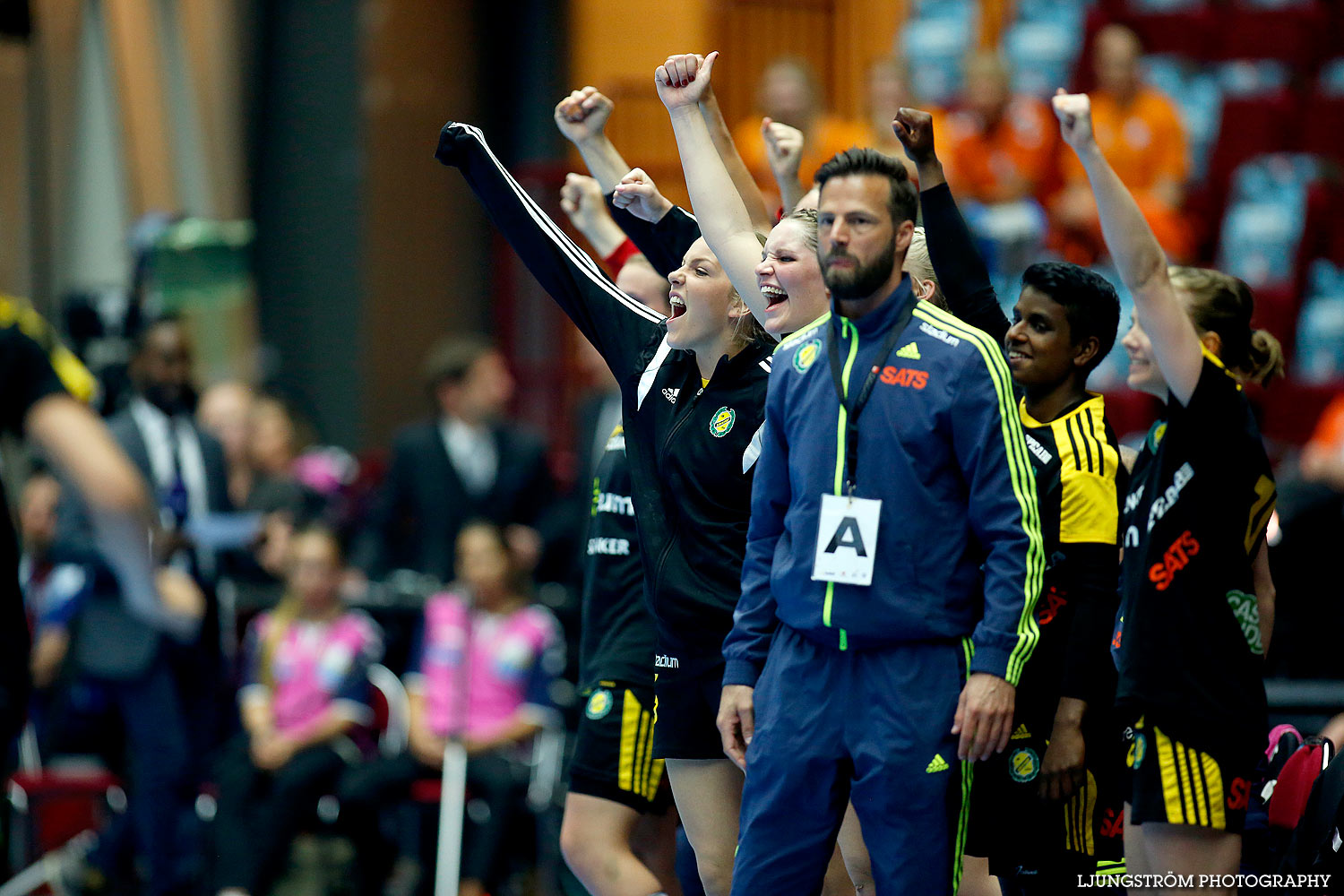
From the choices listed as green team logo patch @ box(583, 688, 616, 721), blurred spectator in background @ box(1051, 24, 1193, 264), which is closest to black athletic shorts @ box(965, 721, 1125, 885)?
green team logo patch @ box(583, 688, 616, 721)

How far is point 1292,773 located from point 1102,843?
1.66 feet

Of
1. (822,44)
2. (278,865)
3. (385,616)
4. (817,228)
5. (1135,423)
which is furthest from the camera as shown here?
(822,44)

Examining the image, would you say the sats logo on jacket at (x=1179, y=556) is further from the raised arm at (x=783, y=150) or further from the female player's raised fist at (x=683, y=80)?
the female player's raised fist at (x=683, y=80)

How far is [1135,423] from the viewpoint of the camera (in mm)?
8406

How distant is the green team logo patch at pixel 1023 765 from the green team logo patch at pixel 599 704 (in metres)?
1.10

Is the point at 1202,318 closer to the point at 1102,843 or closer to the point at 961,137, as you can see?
the point at 1102,843

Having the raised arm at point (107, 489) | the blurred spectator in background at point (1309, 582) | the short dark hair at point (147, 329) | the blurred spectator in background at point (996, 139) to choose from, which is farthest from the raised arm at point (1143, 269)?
the blurred spectator in background at point (996, 139)

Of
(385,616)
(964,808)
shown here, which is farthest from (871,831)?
(385,616)

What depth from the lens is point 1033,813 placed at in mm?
3844

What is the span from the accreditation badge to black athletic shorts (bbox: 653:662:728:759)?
0.68 metres

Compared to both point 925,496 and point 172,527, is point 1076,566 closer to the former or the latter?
point 925,496

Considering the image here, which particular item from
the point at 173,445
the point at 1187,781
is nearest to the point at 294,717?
the point at 173,445

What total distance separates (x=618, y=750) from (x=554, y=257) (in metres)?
1.30

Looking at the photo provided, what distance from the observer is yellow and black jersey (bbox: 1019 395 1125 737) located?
151 inches
